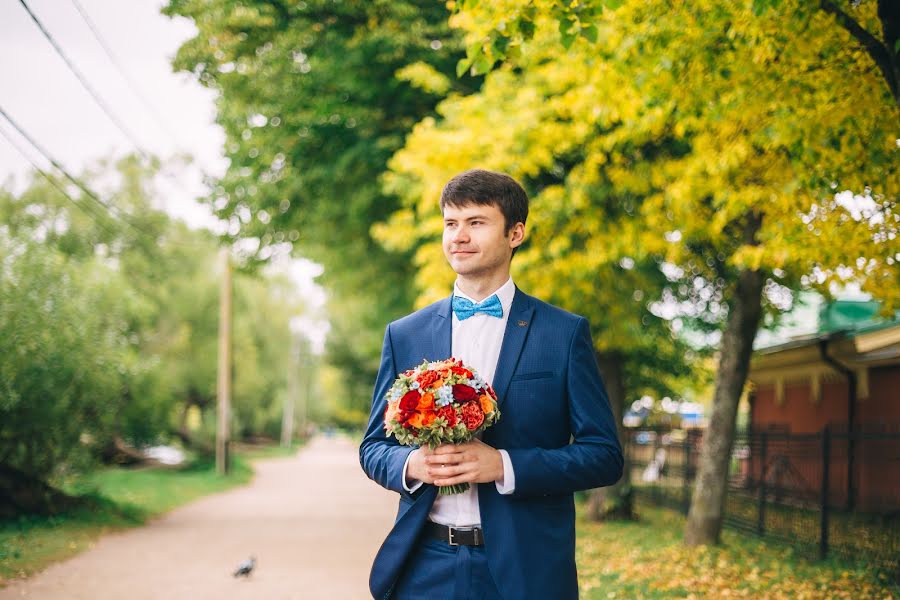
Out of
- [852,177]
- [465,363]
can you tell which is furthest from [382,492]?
[465,363]

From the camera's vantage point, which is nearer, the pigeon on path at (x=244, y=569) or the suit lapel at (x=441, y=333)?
the suit lapel at (x=441, y=333)

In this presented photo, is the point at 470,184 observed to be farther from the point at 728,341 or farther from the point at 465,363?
the point at 728,341

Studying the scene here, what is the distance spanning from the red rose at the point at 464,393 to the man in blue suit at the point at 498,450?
0.49ft

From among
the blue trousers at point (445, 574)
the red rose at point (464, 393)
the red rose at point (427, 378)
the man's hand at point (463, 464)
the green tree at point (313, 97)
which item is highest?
the green tree at point (313, 97)

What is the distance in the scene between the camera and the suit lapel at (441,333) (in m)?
2.95

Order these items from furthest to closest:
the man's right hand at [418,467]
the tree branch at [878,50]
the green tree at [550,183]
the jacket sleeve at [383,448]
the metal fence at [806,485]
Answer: the green tree at [550,183] → the metal fence at [806,485] → the tree branch at [878,50] → the jacket sleeve at [383,448] → the man's right hand at [418,467]

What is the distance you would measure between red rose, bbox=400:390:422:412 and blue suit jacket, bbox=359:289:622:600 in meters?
0.23

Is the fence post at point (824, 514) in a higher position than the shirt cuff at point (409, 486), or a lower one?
lower

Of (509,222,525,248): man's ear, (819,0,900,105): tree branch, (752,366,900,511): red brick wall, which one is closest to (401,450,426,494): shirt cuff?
(509,222,525,248): man's ear

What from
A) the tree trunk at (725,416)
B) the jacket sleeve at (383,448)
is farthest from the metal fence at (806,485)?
the jacket sleeve at (383,448)

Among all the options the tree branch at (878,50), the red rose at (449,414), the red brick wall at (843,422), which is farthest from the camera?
the red brick wall at (843,422)

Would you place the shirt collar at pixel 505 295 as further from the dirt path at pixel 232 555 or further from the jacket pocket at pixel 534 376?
the dirt path at pixel 232 555

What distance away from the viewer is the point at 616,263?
12.6 meters

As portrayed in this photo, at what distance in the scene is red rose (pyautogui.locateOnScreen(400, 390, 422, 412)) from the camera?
2.57m
